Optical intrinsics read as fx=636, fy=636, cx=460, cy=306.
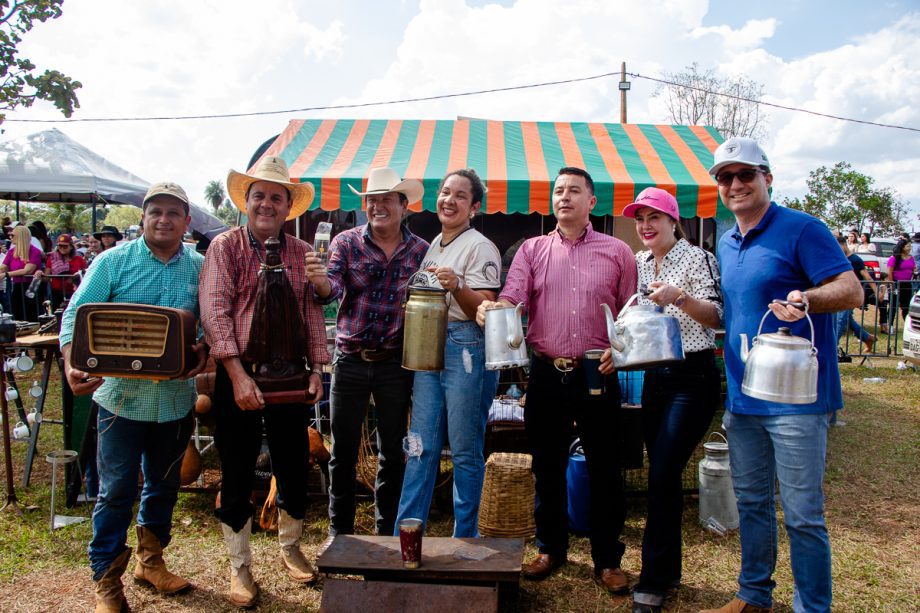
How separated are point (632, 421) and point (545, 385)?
171cm

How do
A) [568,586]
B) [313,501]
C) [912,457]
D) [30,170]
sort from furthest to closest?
[30,170]
[912,457]
[313,501]
[568,586]

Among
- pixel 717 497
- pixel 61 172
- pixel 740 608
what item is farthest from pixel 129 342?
pixel 61 172

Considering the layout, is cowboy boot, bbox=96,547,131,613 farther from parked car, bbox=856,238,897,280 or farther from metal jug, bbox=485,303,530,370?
parked car, bbox=856,238,897,280

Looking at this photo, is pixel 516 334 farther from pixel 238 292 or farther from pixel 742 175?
pixel 238 292

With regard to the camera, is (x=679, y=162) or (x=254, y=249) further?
(x=679, y=162)

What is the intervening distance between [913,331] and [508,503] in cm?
640

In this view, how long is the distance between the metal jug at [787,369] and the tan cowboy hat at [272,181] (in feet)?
7.23

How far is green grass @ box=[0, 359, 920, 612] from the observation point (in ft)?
10.1

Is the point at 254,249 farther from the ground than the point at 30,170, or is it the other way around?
the point at 30,170

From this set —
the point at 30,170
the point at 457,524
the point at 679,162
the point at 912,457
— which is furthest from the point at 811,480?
the point at 30,170

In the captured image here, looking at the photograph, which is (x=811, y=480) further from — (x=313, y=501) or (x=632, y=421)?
(x=313, y=501)

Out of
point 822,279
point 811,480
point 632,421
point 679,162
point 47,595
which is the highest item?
point 679,162

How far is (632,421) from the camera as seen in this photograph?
179 inches

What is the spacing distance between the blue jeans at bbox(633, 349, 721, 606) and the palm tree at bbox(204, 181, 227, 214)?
257 feet
